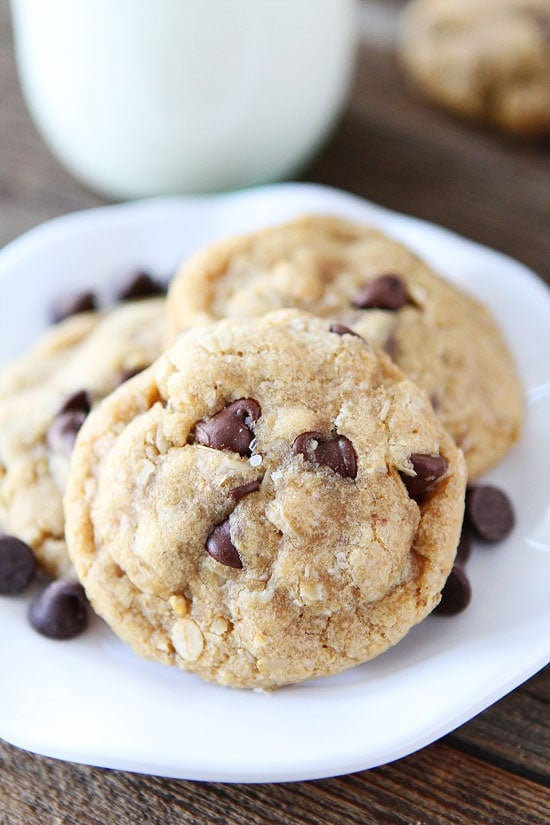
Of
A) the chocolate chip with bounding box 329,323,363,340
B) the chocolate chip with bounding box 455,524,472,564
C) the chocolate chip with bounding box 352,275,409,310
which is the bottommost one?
the chocolate chip with bounding box 455,524,472,564

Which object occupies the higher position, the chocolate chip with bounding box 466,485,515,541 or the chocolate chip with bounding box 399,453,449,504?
the chocolate chip with bounding box 399,453,449,504

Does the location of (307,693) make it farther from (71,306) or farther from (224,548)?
(71,306)

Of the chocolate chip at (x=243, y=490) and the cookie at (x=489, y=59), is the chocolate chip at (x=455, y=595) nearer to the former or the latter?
the chocolate chip at (x=243, y=490)

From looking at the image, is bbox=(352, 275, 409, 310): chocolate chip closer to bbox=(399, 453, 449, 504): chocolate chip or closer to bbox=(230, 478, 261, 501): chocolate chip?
bbox=(399, 453, 449, 504): chocolate chip

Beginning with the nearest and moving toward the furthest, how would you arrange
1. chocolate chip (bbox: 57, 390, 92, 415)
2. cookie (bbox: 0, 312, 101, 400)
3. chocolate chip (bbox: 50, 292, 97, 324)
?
chocolate chip (bbox: 57, 390, 92, 415), cookie (bbox: 0, 312, 101, 400), chocolate chip (bbox: 50, 292, 97, 324)

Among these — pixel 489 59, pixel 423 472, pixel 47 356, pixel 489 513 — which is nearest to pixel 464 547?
pixel 489 513

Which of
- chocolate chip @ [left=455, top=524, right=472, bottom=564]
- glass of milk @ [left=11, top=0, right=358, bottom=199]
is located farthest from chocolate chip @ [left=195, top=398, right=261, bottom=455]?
glass of milk @ [left=11, top=0, right=358, bottom=199]

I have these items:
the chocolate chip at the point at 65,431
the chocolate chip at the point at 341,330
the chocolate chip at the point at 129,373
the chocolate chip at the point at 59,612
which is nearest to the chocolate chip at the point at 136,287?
the chocolate chip at the point at 129,373
